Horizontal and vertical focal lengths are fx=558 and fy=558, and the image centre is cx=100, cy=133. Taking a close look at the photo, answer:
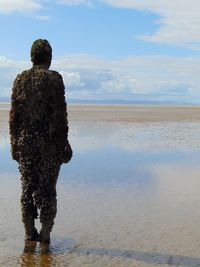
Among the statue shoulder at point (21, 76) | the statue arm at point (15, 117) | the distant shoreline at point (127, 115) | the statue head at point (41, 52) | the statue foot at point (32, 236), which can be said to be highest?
the statue head at point (41, 52)

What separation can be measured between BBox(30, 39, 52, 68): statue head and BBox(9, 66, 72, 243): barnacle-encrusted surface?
113 mm

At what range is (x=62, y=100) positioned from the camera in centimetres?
664

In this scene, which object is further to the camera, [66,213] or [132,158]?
[132,158]

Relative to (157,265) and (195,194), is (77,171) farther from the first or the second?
(157,265)

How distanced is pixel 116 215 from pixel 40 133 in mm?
2097

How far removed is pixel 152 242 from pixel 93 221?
119cm

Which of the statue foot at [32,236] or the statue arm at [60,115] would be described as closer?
the statue arm at [60,115]

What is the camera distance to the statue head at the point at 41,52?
6.76 meters

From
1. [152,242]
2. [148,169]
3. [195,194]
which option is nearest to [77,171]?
[148,169]

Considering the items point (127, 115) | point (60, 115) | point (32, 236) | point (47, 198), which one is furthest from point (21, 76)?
point (127, 115)

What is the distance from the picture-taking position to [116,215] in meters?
8.13

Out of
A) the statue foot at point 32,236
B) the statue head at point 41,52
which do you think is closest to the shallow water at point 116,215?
the statue foot at point 32,236

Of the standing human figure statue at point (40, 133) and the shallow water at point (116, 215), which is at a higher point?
the standing human figure statue at point (40, 133)

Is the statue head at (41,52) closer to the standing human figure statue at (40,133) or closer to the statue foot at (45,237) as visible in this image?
the standing human figure statue at (40,133)
